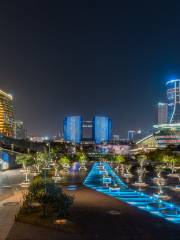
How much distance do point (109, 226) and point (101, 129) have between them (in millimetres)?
182694

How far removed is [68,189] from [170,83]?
492ft

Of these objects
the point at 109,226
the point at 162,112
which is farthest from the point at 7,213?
the point at 162,112

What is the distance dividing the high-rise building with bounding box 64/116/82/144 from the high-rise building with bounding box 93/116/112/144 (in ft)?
23.3

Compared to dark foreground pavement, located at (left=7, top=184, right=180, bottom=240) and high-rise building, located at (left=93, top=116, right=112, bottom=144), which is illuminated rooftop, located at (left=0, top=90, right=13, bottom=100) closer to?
high-rise building, located at (left=93, top=116, right=112, bottom=144)

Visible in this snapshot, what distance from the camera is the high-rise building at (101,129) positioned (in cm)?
19338

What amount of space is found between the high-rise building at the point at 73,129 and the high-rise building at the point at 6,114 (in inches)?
2133

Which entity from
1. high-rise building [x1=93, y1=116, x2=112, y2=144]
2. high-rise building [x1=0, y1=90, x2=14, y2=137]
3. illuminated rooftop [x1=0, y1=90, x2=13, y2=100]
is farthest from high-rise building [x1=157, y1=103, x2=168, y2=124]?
high-rise building [x1=0, y1=90, x2=14, y2=137]

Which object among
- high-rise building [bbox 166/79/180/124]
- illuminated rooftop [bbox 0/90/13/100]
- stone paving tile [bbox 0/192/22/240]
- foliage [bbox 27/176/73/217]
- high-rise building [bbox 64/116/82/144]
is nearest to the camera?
stone paving tile [bbox 0/192/22/240]

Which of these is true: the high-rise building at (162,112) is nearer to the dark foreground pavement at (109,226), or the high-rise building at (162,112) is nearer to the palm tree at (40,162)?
the palm tree at (40,162)

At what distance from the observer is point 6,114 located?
128m

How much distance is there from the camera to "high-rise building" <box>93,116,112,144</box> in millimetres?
193375

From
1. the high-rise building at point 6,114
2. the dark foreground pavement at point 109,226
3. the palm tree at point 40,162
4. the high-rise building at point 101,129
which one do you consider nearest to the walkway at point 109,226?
Result: the dark foreground pavement at point 109,226

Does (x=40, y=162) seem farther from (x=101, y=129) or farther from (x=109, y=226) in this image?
(x=101, y=129)

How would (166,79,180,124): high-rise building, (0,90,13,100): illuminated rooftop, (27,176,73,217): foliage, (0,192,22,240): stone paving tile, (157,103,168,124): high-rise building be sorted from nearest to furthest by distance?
(0,192,22,240): stone paving tile, (27,176,73,217): foliage, (0,90,13,100): illuminated rooftop, (166,79,180,124): high-rise building, (157,103,168,124): high-rise building
